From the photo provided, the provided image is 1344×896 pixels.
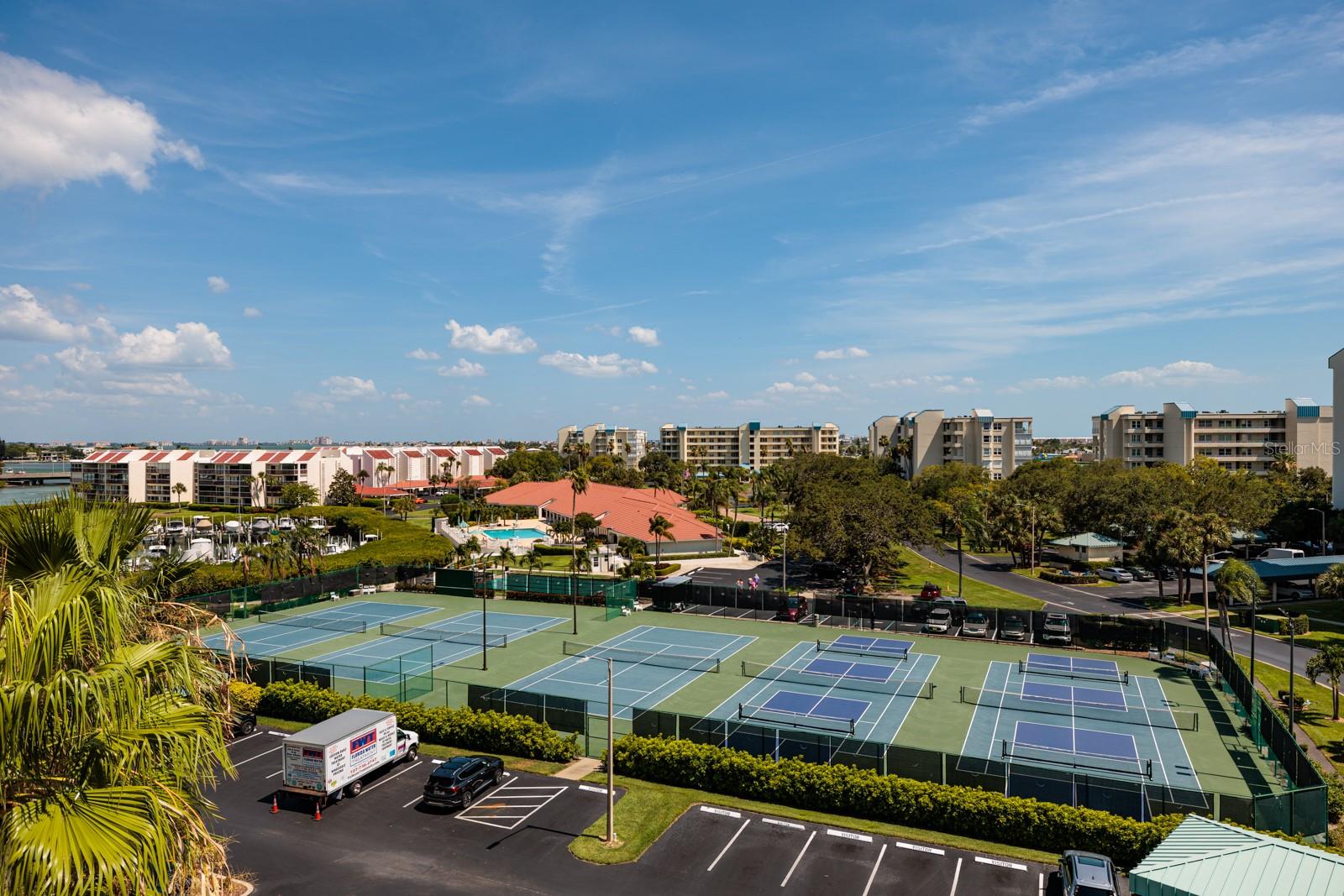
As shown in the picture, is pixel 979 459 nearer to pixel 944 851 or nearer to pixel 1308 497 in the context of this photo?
pixel 1308 497

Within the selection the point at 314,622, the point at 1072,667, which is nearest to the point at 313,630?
the point at 314,622

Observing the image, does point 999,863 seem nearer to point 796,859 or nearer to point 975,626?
point 796,859

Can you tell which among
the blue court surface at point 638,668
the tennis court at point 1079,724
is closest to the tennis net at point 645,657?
the blue court surface at point 638,668

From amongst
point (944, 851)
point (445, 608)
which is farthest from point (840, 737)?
point (445, 608)

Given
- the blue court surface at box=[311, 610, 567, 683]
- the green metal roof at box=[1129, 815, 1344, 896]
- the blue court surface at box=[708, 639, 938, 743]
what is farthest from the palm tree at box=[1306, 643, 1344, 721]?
the blue court surface at box=[311, 610, 567, 683]

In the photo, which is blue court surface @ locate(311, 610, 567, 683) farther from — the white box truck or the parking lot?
the parking lot

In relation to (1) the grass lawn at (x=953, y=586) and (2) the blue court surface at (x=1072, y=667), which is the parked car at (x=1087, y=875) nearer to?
(2) the blue court surface at (x=1072, y=667)
